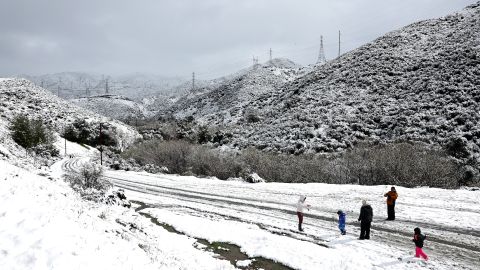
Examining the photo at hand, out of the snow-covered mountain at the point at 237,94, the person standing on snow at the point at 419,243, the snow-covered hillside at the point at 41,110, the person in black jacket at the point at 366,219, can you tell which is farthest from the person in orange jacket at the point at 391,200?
the snow-covered hillside at the point at 41,110

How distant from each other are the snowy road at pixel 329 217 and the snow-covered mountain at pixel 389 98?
16743mm

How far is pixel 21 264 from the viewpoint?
7.55 metres

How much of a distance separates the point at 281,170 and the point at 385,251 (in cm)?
2289

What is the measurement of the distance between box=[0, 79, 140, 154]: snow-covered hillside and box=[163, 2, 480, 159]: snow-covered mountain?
22.3m

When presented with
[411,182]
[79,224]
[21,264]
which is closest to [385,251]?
[79,224]

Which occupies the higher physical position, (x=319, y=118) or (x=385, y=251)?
(x=319, y=118)

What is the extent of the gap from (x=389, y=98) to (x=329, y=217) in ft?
127

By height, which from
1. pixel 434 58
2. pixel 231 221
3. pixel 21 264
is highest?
pixel 434 58

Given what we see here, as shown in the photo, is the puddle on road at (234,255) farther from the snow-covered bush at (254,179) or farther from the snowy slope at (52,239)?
the snow-covered bush at (254,179)

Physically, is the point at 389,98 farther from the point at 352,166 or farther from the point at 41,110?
the point at 41,110

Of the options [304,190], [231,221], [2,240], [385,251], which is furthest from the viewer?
[304,190]

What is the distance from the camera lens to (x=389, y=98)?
52.9 m

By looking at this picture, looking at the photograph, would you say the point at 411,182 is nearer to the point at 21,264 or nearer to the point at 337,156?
the point at 337,156

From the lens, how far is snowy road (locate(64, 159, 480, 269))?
1333 centimetres
